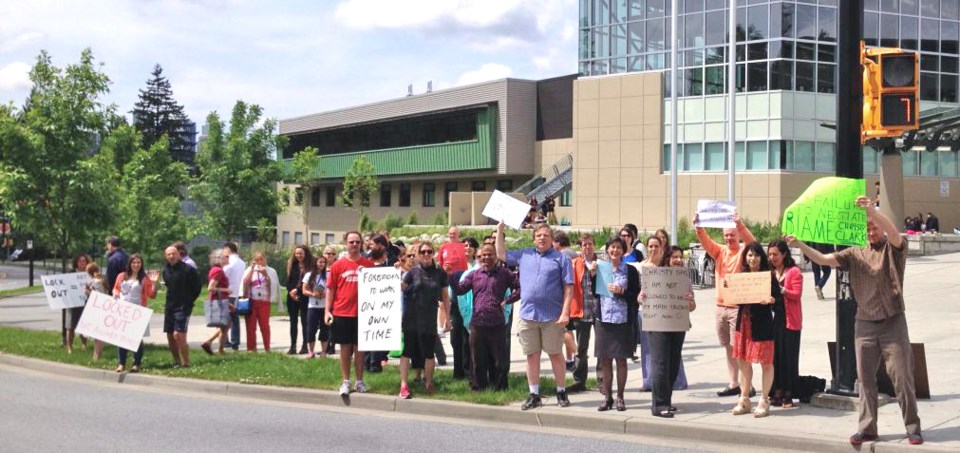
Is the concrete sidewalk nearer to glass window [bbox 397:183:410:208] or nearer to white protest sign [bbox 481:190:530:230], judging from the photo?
white protest sign [bbox 481:190:530:230]

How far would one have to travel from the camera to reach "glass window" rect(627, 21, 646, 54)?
151 ft

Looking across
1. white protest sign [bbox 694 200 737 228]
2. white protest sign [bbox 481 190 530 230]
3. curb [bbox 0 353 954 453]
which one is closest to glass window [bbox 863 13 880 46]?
white protest sign [bbox 481 190 530 230]

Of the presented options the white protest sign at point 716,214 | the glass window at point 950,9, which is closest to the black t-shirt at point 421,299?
the white protest sign at point 716,214

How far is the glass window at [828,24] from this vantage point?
1614 inches

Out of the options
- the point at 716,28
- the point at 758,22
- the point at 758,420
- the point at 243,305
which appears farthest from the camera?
the point at 716,28

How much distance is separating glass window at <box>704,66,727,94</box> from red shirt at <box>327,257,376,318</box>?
33.4 metres

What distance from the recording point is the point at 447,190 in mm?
63438

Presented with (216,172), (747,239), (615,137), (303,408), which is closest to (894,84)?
(747,239)

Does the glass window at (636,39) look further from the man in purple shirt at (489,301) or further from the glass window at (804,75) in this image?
the man in purple shirt at (489,301)

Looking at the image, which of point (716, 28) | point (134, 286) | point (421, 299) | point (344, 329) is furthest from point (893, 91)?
point (716, 28)

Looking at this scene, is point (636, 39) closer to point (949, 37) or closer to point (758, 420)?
point (949, 37)

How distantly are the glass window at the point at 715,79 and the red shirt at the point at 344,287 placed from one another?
33431mm

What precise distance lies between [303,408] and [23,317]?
16184 mm

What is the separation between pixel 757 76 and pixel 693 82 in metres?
3.13
